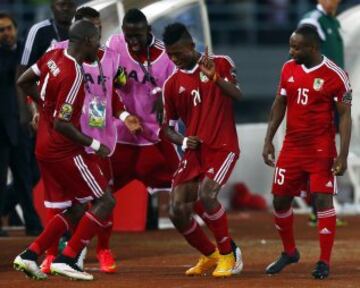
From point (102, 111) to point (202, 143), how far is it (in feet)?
2.73

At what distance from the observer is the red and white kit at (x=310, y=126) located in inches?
492

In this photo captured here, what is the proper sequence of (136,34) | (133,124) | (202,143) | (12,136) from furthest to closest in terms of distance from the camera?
(12,136) < (136,34) < (133,124) < (202,143)

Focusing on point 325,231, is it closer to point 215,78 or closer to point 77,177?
point 215,78

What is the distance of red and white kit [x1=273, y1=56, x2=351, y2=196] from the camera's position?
41.0ft

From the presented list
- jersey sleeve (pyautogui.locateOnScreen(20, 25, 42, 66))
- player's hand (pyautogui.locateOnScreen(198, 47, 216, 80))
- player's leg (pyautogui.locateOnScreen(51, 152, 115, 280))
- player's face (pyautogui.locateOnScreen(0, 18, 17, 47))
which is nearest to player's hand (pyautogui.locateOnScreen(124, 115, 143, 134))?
player's leg (pyautogui.locateOnScreen(51, 152, 115, 280))

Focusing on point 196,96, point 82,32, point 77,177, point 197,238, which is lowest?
point 197,238

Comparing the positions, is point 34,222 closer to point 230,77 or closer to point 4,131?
point 4,131

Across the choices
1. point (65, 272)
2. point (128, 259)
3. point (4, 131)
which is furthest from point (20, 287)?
point (4, 131)

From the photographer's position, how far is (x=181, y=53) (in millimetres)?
12344

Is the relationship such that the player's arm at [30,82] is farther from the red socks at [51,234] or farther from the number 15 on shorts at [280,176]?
the number 15 on shorts at [280,176]

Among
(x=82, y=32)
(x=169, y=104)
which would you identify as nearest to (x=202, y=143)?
(x=169, y=104)

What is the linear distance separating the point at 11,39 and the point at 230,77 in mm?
4619

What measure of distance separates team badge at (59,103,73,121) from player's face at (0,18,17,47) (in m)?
4.57

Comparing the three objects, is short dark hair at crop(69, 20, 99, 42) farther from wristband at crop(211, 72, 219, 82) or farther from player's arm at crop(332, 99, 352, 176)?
player's arm at crop(332, 99, 352, 176)
